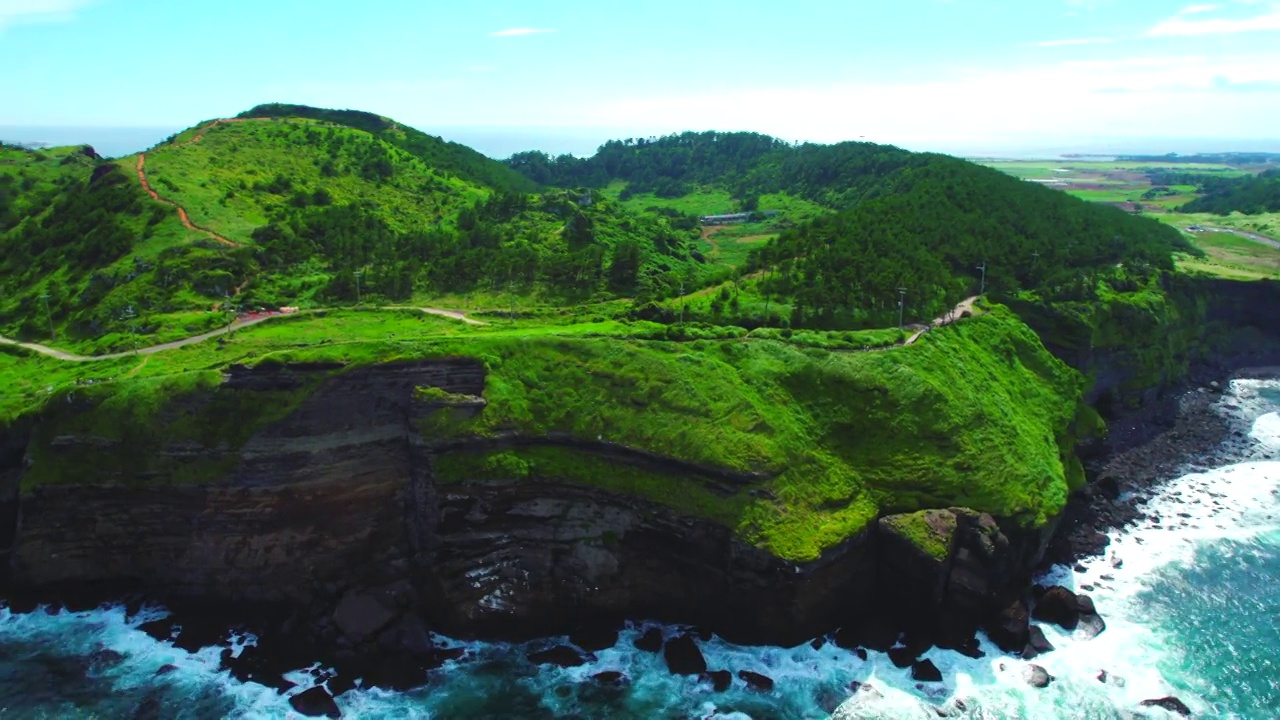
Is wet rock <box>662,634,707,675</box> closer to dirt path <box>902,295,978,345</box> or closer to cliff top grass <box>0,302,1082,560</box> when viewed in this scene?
cliff top grass <box>0,302,1082,560</box>

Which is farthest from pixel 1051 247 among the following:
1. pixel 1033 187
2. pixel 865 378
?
pixel 865 378

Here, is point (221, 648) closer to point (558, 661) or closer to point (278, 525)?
point (278, 525)

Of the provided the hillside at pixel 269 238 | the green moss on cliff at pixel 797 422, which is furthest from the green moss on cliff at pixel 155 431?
the hillside at pixel 269 238

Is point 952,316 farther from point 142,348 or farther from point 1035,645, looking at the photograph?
point 142,348

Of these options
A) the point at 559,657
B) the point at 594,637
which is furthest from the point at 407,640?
the point at 594,637

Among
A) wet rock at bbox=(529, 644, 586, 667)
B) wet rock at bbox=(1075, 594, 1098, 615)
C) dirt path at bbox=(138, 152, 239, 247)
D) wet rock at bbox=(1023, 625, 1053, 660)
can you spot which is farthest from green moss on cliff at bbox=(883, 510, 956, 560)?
dirt path at bbox=(138, 152, 239, 247)

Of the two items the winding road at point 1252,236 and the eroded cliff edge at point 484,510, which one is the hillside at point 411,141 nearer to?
the eroded cliff edge at point 484,510
